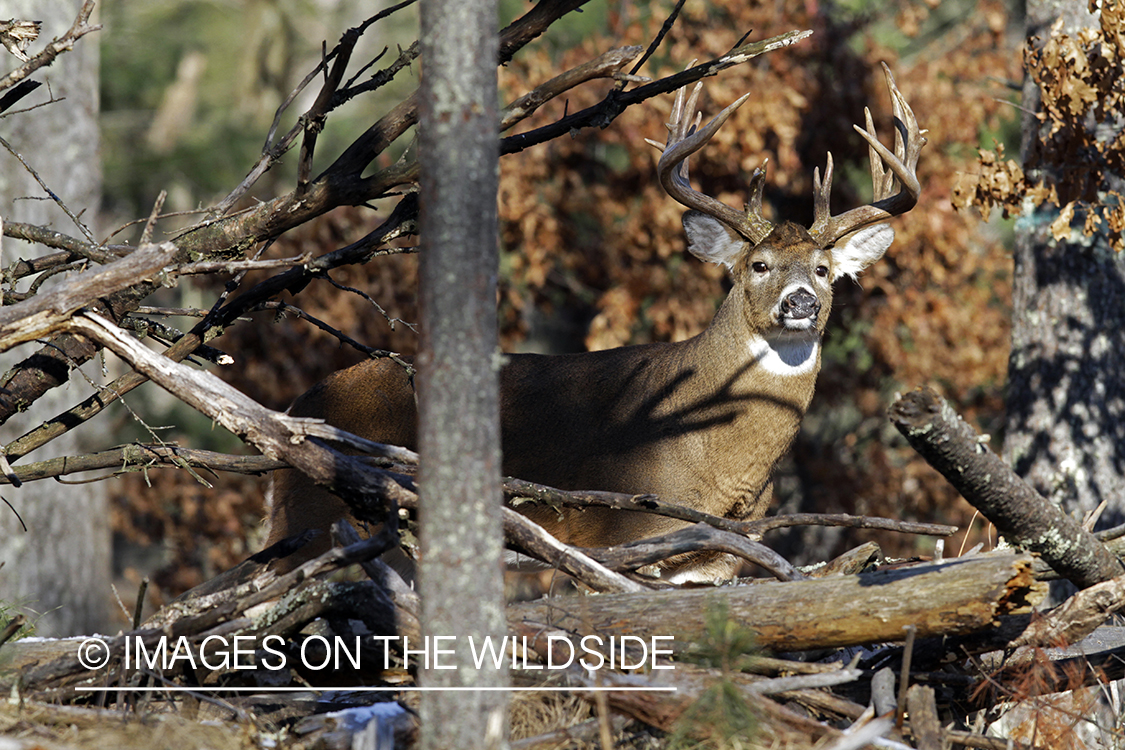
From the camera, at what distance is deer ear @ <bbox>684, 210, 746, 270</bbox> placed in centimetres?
656

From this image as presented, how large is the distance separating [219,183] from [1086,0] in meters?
14.8

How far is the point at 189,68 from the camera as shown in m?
24.0

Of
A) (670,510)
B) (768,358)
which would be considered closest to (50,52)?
(670,510)

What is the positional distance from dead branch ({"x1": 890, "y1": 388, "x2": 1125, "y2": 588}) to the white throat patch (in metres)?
2.40

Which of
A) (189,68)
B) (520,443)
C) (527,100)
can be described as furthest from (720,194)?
(189,68)

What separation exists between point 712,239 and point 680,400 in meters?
1.05

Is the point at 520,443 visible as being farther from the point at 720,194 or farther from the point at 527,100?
the point at 720,194

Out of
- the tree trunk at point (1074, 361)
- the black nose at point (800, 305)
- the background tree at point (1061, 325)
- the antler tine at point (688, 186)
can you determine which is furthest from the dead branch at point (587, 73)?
the tree trunk at point (1074, 361)

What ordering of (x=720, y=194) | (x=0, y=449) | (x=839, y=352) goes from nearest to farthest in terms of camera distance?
(x=0, y=449), (x=720, y=194), (x=839, y=352)

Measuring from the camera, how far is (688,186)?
6.41 meters

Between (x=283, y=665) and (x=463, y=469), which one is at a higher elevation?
(x=463, y=469)

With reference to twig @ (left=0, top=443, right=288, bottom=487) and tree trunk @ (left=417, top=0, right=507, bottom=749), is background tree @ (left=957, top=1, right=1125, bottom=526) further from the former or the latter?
tree trunk @ (left=417, top=0, right=507, bottom=749)

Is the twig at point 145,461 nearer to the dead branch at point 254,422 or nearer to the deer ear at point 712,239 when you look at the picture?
the dead branch at point 254,422

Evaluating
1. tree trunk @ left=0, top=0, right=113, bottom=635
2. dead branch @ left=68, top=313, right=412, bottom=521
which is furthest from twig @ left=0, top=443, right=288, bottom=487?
tree trunk @ left=0, top=0, right=113, bottom=635
